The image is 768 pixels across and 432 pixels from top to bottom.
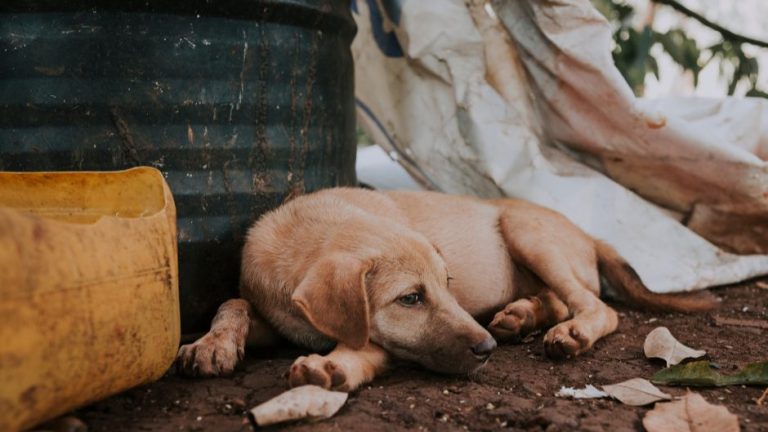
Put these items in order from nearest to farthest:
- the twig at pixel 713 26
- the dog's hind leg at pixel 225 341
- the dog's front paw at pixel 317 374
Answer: the dog's front paw at pixel 317 374 < the dog's hind leg at pixel 225 341 < the twig at pixel 713 26

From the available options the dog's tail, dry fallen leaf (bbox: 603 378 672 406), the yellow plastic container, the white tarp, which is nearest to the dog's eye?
dry fallen leaf (bbox: 603 378 672 406)

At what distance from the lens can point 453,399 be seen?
257cm

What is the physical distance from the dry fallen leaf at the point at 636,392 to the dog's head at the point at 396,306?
424mm

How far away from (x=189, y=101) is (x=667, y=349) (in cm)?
208

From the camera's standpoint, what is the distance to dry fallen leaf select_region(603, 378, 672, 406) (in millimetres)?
2533

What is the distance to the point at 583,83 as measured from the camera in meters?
4.32

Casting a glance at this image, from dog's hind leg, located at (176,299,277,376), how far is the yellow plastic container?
28cm

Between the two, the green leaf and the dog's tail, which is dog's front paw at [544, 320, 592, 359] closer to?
the green leaf

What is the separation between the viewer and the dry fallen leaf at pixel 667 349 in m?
3.04

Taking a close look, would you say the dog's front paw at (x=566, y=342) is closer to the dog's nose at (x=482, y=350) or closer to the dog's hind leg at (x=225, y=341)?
the dog's nose at (x=482, y=350)

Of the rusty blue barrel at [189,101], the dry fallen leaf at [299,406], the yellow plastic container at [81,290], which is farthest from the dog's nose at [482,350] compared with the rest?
the rusty blue barrel at [189,101]

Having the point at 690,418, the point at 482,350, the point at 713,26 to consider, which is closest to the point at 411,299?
the point at 482,350

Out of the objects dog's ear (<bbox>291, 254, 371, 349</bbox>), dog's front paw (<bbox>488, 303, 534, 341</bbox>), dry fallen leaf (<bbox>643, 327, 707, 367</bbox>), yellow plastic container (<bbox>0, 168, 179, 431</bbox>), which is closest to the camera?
yellow plastic container (<bbox>0, 168, 179, 431</bbox>)

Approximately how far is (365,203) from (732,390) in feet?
5.39
